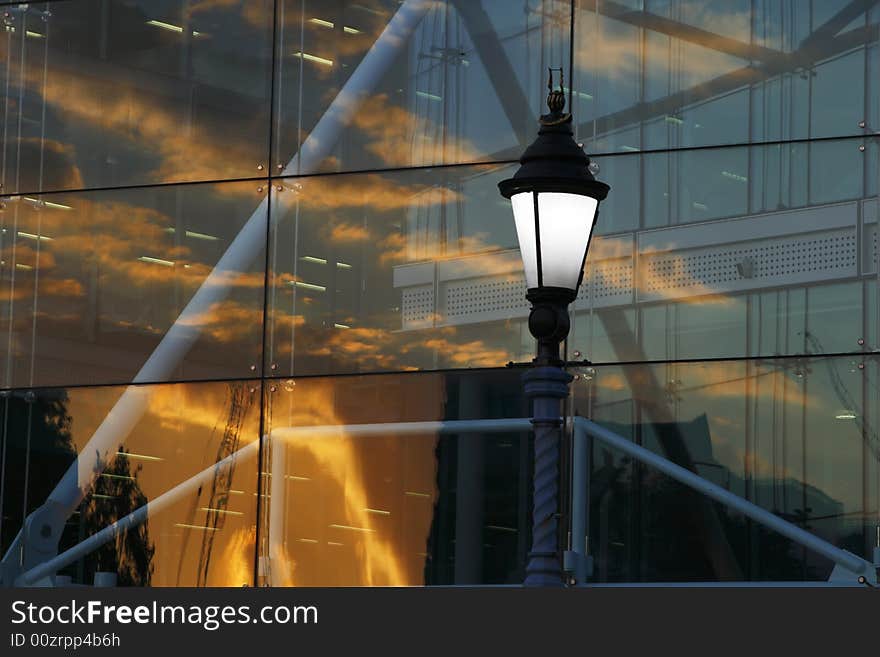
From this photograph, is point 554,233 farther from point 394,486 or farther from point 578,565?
point 394,486

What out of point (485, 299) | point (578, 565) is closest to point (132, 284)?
point (485, 299)

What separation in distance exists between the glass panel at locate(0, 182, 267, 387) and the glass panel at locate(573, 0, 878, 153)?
3199 mm

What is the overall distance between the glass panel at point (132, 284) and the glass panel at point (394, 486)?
89cm

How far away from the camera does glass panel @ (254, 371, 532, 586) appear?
15.7 metres

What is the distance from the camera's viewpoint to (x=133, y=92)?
17391 mm

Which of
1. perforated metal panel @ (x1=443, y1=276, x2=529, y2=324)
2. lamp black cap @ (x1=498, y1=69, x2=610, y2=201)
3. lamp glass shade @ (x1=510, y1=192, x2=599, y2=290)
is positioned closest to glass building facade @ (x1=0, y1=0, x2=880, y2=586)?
perforated metal panel @ (x1=443, y1=276, x2=529, y2=324)

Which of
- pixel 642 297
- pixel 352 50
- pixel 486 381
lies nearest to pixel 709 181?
pixel 642 297

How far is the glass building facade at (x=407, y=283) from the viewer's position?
15.1 m

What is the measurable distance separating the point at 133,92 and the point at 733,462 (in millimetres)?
6448

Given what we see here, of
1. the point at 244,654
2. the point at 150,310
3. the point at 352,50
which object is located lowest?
the point at 244,654

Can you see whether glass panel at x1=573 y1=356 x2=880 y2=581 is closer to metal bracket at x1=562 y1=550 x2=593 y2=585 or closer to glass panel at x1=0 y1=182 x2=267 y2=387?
metal bracket at x1=562 y1=550 x2=593 y2=585

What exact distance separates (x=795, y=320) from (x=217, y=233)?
516 centimetres

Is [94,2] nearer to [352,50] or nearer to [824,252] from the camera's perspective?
[352,50]

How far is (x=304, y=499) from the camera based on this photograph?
53.2ft
